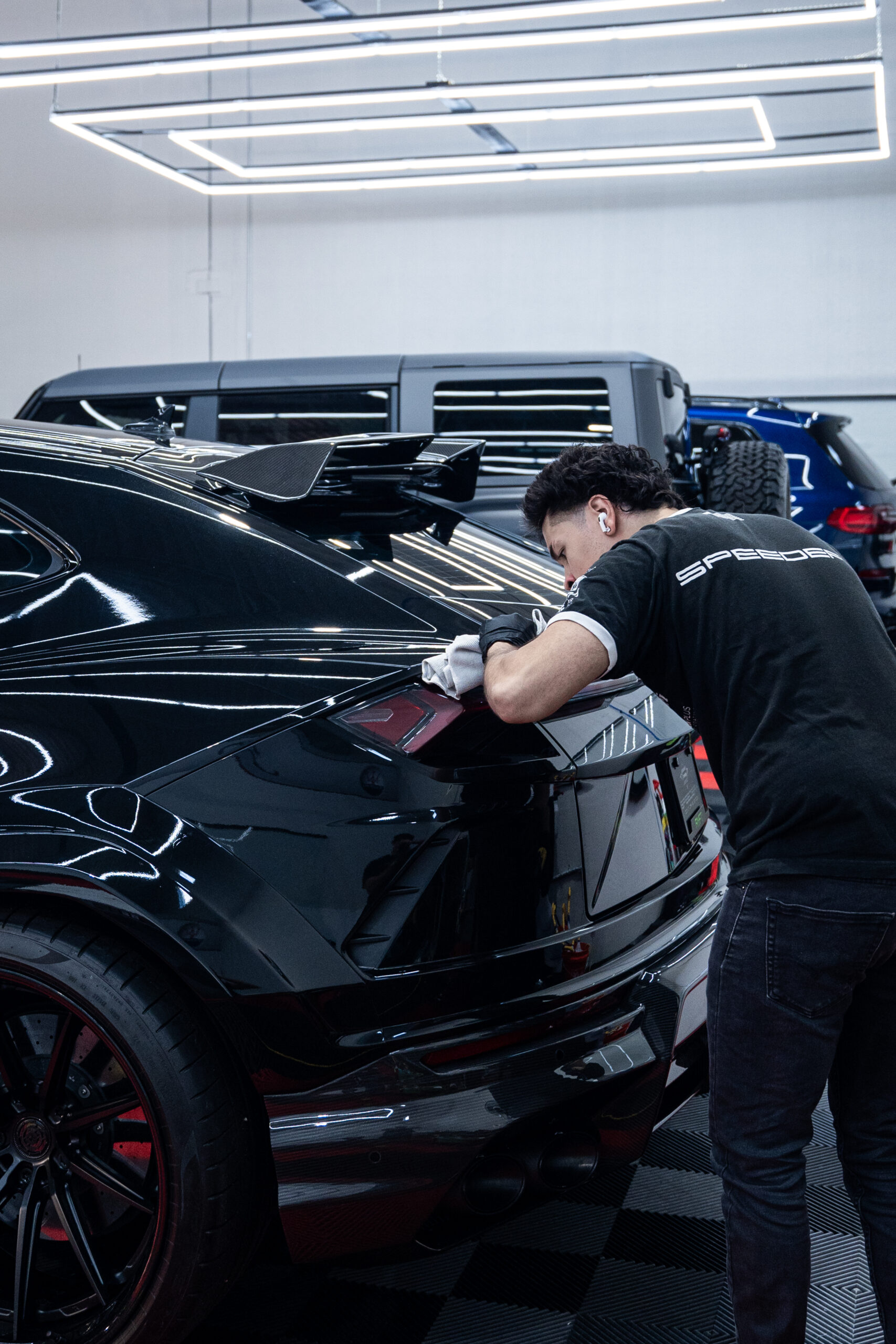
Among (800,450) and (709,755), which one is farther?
(800,450)

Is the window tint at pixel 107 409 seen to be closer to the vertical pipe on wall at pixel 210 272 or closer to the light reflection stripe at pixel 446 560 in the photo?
the light reflection stripe at pixel 446 560

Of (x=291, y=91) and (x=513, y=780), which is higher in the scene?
(x=291, y=91)

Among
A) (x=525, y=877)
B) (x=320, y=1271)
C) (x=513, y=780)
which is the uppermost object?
(x=513, y=780)

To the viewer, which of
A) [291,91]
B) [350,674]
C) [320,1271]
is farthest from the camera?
[291,91]

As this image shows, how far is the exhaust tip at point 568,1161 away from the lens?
1.67 meters

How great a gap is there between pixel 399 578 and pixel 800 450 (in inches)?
244

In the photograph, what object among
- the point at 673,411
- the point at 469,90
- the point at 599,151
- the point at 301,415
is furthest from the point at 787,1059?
the point at 599,151

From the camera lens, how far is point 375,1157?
1.58 metres

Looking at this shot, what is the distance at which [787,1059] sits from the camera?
154 centimetres

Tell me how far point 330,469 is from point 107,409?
15.1 feet

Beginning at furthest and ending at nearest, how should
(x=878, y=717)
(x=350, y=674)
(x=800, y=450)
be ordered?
(x=800, y=450) < (x=350, y=674) < (x=878, y=717)

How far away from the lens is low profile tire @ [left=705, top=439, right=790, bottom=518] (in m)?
5.88

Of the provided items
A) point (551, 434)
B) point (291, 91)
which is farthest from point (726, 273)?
point (551, 434)

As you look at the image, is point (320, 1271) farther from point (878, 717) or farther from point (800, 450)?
point (800, 450)
